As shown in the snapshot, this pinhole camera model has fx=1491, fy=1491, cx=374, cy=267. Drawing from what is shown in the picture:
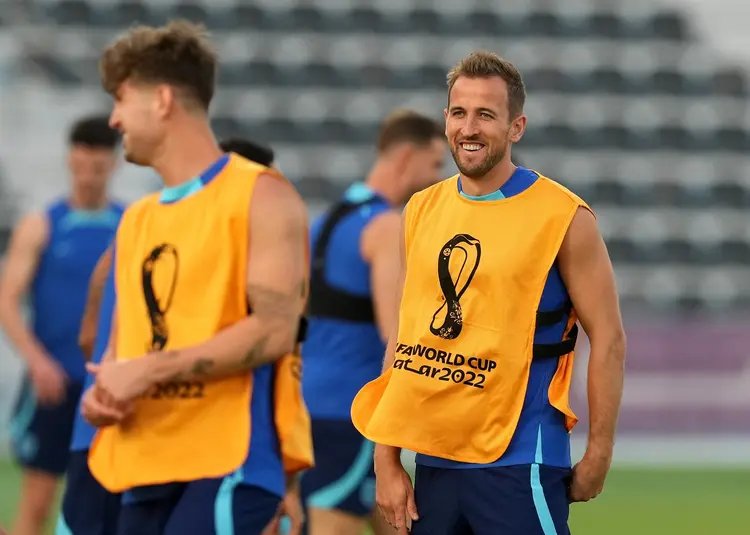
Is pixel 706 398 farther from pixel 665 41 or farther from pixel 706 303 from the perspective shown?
pixel 665 41

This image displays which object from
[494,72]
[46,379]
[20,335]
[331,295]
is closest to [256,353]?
[494,72]

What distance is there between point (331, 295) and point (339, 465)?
75 cm

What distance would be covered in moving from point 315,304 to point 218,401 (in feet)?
8.51

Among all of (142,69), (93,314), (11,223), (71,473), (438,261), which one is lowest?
(11,223)

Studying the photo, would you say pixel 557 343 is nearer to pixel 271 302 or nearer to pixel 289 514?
pixel 271 302

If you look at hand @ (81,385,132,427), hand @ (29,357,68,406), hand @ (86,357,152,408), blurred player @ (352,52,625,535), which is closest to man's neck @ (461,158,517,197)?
blurred player @ (352,52,625,535)

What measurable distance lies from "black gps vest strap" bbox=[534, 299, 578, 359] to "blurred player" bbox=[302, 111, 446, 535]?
2.58 meters

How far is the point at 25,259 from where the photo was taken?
25.5 ft

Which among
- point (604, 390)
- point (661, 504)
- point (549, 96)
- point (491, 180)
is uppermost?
point (491, 180)

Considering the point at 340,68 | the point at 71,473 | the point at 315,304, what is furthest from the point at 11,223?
the point at 71,473

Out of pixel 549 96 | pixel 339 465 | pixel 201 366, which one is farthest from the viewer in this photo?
pixel 549 96

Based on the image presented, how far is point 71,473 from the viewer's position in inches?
197

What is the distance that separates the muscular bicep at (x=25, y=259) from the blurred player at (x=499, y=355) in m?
4.29

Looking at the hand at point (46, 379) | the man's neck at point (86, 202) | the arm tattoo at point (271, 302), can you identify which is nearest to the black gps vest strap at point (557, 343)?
the arm tattoo at point (271, 302)
